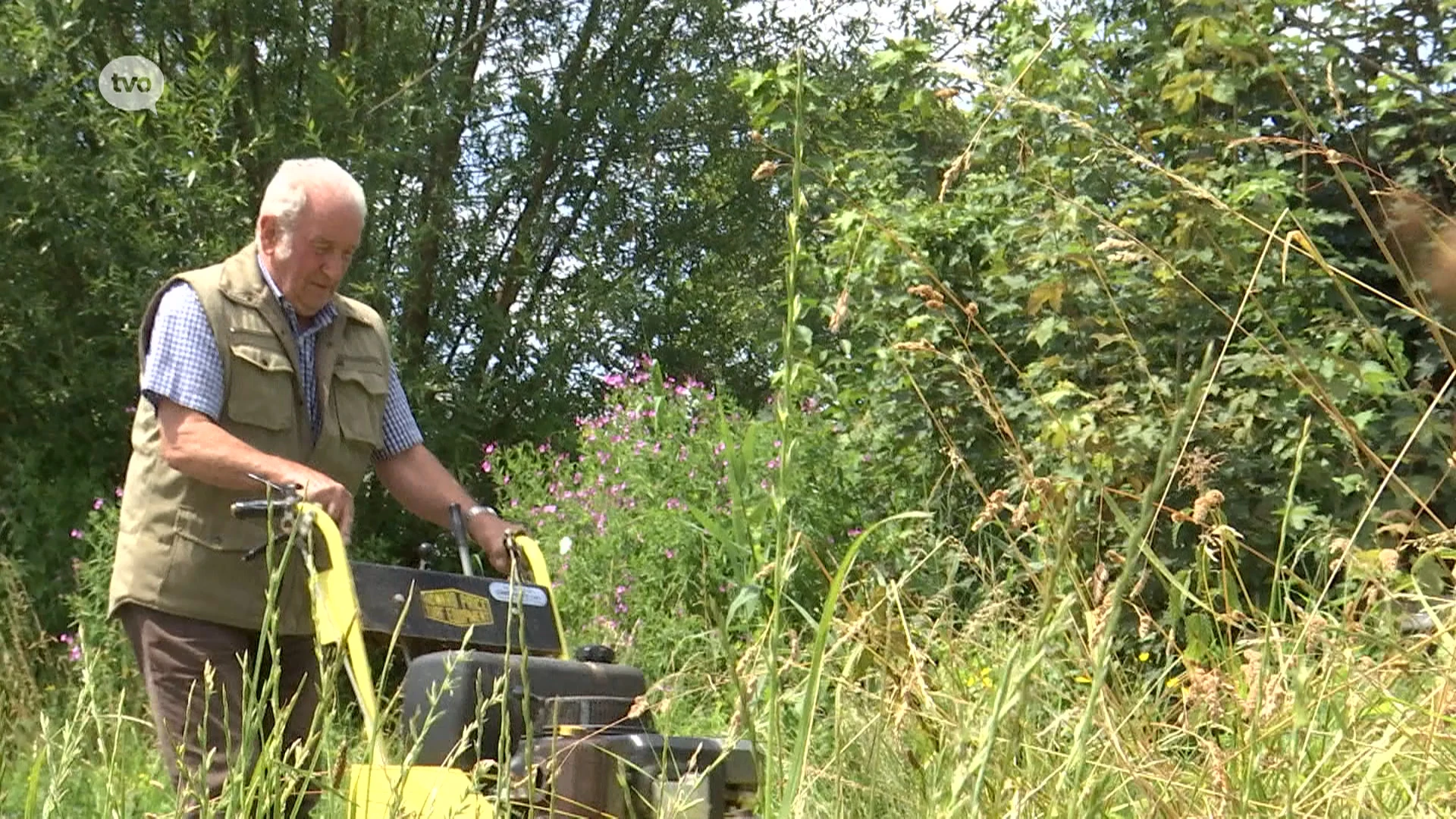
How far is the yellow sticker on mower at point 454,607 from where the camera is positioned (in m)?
3.06

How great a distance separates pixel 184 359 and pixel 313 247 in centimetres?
39

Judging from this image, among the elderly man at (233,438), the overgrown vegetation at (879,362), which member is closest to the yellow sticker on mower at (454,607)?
the elderly man at (233,438)

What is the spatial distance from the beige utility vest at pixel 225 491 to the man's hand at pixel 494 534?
14.1 inches

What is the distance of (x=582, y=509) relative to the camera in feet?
21.3

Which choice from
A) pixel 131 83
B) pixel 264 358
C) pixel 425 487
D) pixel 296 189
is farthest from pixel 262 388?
pixel 131 83

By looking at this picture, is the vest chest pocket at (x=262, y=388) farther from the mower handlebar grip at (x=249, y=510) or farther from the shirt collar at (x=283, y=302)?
the mower handlebar grip at (x=249, y=510)

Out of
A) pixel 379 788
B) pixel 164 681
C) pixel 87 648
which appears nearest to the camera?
pixel 87 648

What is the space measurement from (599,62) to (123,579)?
22.7 feet

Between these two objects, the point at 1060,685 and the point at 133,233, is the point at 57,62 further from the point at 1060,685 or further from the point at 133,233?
the point at 1060,685

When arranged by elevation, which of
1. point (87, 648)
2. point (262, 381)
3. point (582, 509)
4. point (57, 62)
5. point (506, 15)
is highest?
point (506, 15)

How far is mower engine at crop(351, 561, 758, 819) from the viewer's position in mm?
2469

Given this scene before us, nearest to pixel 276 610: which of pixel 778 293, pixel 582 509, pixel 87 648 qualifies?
pixel 87 648

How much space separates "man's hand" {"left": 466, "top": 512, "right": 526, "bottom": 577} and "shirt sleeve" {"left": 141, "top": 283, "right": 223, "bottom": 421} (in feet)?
2.01

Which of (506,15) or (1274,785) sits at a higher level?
(506,15)
